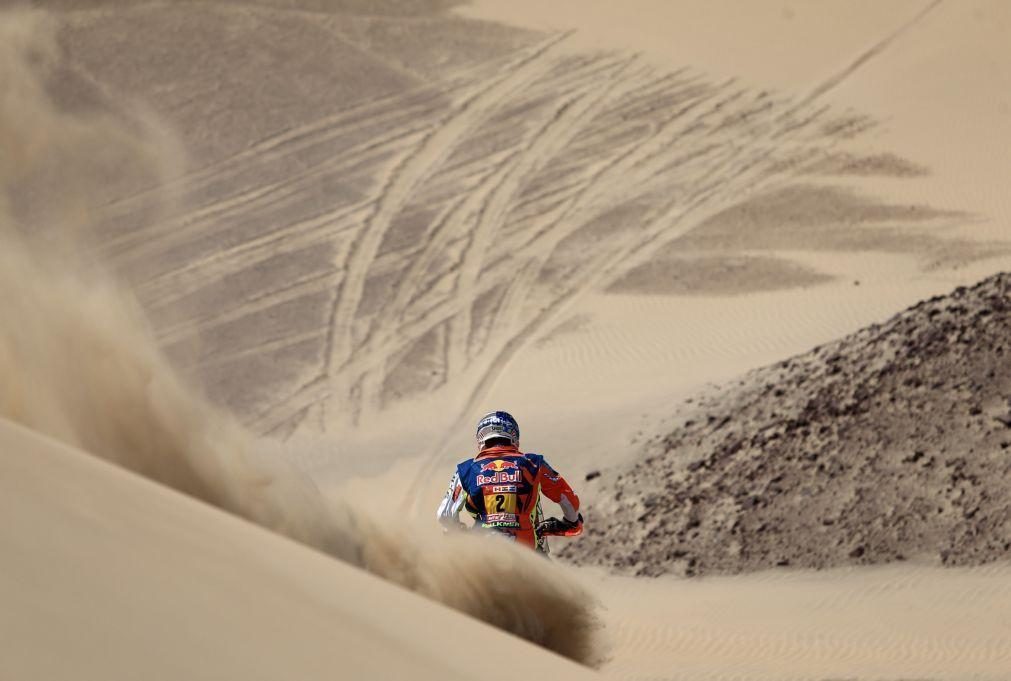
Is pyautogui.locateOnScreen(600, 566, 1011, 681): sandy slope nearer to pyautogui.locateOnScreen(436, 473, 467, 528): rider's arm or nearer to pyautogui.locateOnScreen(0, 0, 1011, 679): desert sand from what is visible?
pyautogui.locateOnScreen(0, 0, 1011, 679): desert sand

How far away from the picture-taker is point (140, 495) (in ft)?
13.3

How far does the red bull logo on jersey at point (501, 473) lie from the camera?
711 cm

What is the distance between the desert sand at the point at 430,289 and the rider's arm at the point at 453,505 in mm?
211

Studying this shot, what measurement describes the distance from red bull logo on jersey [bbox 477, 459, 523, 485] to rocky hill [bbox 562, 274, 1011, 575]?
19.8ft

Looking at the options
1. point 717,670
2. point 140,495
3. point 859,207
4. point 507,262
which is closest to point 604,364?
point 507,262

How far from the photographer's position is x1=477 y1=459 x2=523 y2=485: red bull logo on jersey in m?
7.11

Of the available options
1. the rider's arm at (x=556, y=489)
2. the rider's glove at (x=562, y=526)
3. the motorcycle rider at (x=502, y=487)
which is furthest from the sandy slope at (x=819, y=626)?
the motorcycle rider at (x=502, y=487)

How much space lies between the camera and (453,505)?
726 centimetres

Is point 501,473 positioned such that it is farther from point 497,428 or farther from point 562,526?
point 562,526

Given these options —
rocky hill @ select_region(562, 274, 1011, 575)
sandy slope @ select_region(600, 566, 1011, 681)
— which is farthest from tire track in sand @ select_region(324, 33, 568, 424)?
sandy slope @ select_region(600, 566, 1011, 681)

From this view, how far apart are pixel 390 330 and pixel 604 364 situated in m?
2.87

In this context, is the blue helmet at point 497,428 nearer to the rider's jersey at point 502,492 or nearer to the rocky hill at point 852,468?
the rider's jersey at point 502,492

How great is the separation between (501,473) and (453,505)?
32cm

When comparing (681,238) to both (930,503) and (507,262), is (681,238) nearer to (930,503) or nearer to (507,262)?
(507,262)
